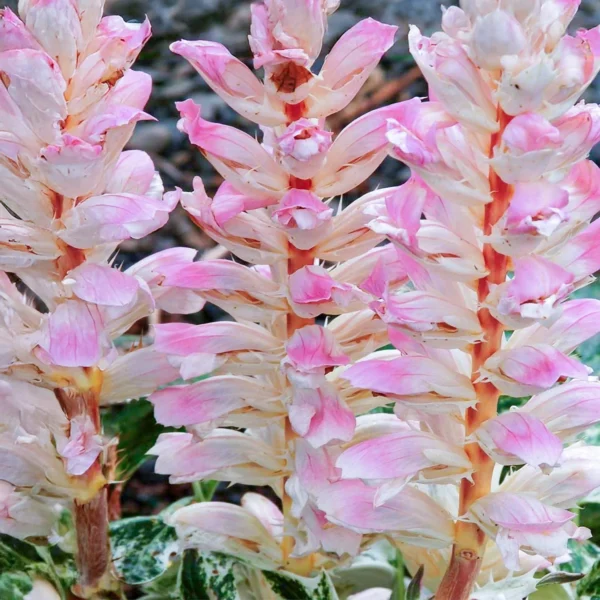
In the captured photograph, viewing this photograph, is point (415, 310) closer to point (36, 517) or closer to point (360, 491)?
point (360, 491)

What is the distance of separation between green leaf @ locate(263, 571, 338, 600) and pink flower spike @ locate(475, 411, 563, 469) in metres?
0.19

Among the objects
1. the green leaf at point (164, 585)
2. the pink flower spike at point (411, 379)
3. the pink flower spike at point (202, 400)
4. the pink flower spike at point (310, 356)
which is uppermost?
the pink flower spike at point (411, 379)

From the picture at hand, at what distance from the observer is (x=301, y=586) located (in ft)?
2.29

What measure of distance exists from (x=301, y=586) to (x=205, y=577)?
0.09 meters

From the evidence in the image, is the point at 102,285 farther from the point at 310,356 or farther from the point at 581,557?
the point at 581,557

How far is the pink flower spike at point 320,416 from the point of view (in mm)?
583

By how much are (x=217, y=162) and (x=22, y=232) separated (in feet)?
0.38

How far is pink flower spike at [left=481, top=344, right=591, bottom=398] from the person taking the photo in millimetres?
517

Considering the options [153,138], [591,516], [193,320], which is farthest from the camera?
[153,138]

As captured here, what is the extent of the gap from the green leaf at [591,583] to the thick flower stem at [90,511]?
35cm

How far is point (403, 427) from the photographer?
630 mm

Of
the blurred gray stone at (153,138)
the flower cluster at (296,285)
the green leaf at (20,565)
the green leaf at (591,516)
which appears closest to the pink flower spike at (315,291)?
the flower cluster at (296,285)

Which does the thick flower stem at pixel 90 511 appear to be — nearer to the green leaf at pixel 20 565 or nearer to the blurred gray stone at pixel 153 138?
the green leaf at pixel 20 565

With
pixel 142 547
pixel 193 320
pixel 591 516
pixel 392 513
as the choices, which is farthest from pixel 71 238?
pixel 193 320
